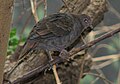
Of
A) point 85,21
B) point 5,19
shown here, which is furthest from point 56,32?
point 5,19

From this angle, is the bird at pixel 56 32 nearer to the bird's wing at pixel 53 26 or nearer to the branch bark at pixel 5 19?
the bird's wing at pixel 53 26

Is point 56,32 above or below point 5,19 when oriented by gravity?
above

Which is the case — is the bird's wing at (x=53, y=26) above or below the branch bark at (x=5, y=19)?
above

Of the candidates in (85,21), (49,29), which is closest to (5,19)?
(49,29)

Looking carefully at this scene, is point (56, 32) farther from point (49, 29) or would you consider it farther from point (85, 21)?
point (85, 21)

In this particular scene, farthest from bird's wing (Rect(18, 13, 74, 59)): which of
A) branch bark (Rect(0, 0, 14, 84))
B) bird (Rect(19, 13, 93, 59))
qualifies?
branch bark (Rect(0, 0, 14, 84))

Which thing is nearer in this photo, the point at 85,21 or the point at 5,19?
the point at 5,19

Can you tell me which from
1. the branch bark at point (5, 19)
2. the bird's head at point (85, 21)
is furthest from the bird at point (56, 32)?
the branch bark at point (5, 19)

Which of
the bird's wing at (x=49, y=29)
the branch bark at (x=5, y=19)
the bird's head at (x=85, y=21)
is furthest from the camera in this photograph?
the bird's head at (x=85, y=21)
